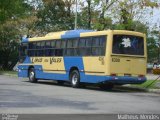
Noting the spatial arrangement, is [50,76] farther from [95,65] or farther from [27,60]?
[95,65]

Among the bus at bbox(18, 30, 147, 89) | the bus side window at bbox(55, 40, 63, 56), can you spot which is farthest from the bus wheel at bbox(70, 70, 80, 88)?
the bus side window at bbox(55, 40, 63, 56)

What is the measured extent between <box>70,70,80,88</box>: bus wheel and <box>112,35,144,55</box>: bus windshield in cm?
320

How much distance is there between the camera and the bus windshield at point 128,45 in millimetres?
24156

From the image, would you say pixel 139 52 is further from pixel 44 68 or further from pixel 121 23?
pixel 121 23

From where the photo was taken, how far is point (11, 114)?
13.0 metres

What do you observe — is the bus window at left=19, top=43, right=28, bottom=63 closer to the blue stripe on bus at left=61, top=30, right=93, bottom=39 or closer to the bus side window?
Answer: the bus side window

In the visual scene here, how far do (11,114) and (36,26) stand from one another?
4565 centimetres

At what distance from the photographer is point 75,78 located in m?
26.7

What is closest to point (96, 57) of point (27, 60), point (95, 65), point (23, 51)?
point (95, 65)

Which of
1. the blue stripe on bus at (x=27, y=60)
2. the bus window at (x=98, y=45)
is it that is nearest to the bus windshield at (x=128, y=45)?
the bus window at (x=98, y=45)

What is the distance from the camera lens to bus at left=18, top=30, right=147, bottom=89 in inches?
947

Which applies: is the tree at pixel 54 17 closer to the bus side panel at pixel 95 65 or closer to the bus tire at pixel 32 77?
the bus tire at pixel 32 77

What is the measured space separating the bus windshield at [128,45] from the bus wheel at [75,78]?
3.20 m

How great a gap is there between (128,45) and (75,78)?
3873 mm
